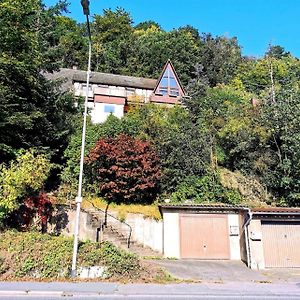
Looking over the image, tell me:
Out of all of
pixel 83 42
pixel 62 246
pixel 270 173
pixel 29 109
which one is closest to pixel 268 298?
pixel 62 246

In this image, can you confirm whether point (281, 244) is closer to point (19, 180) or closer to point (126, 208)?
point (126, 208)

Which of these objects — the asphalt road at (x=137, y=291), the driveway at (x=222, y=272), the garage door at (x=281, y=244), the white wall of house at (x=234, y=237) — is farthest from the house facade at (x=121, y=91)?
the asphalt road at (x=137, y=291)

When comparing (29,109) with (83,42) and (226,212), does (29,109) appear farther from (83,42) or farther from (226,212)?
(83,42)

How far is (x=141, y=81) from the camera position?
143ft

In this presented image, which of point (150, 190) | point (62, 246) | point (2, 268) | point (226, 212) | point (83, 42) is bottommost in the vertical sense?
point (2, 268)

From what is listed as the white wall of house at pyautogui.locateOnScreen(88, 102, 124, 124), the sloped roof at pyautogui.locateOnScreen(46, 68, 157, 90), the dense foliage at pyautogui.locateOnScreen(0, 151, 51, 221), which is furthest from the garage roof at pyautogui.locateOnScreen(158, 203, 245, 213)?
the sloped roof at pyautogui.locateOnScreen(46, 68, 157, 90)

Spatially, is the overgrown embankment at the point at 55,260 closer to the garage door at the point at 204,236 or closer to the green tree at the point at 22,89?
the garage door at the point at 204,236

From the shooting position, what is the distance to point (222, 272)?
1505cm

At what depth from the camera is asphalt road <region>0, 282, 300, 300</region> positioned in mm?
10047

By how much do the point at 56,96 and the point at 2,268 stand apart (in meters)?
14.8

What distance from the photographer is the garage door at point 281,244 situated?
17172 mm

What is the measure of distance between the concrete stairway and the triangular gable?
22929 millimetres

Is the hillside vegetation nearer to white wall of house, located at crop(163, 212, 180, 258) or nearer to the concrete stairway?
the concrete stairway

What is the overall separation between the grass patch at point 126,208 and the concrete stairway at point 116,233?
0.45 metres
